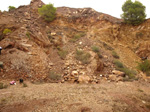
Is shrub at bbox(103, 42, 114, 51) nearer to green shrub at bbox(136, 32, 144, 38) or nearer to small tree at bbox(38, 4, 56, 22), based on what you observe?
green shrub at bbox(136, 32, 144, 38)

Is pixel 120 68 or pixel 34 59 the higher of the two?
pixel 34 59

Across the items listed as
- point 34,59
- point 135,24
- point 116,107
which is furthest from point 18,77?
point 135,24

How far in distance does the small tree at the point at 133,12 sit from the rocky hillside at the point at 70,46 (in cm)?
72

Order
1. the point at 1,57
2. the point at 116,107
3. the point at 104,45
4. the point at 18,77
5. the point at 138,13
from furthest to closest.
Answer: the point at 138,13 < the point at 104,45 < the point at 1,57 < the point at 18,77 < the point at 116,107

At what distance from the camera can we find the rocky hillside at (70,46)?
717 centimetres

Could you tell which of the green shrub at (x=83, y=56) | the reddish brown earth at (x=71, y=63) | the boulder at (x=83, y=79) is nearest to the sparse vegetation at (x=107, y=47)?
the reddish brown earth at (x=71, y=63)

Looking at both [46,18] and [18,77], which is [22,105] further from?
[46,18]

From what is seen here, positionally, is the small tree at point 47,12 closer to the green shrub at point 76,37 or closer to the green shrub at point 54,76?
the green shrub at point 76,37

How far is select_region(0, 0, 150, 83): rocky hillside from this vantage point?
717cm

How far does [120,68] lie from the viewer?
8.93 metres

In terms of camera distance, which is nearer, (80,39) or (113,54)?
(113,54)

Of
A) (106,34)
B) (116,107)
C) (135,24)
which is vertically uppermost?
(135,24)

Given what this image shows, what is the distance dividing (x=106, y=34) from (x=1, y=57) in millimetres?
11705

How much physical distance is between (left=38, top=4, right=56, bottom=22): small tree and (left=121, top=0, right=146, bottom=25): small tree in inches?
389
